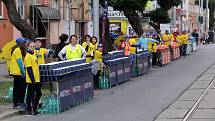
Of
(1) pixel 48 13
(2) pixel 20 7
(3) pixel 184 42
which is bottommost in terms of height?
(3) pixel 184 42

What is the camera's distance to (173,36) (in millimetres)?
34438

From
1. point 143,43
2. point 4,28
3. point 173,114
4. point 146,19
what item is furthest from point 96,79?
point 146,19

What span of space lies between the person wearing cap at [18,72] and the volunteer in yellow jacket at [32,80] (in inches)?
17.5

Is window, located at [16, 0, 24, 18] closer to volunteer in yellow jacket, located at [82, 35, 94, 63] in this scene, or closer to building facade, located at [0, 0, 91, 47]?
building facade, located at [0, 0, 91, 47]

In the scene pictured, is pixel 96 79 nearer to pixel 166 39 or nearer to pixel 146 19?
pixel 166 39

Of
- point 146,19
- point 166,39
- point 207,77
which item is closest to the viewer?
point 207,77

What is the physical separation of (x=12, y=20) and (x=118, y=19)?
82.0ft

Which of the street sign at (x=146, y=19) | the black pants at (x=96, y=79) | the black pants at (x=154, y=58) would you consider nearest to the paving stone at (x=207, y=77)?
the black pants at (x=96, y=79)

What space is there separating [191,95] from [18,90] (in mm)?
5269

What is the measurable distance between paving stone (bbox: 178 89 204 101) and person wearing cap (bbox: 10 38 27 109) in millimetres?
4437

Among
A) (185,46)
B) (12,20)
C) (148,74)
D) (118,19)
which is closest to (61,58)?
(12,20)

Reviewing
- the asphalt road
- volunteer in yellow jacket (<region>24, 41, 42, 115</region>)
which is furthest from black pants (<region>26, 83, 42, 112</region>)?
the asphalt road

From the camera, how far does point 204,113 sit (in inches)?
482

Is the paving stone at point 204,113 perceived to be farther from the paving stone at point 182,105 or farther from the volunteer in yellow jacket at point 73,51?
the volunteer in yellow jacket at point 73,51
